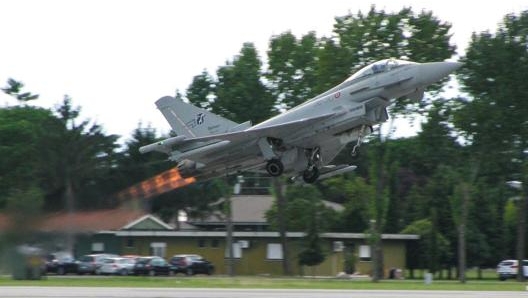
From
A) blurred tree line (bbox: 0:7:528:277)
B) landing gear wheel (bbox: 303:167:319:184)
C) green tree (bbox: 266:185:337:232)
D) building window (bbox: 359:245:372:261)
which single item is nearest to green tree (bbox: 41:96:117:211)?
blurred tree line (bbox: 0:7:528:277)

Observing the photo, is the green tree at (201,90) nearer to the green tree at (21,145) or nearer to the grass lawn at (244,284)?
the green tree at (21,145)

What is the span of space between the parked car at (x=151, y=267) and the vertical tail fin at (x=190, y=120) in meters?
18.6

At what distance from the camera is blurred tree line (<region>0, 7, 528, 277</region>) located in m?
51.6

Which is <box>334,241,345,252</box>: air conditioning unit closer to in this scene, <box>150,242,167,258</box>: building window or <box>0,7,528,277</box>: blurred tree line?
<box>0,7,528,277</box>: blurred tree line

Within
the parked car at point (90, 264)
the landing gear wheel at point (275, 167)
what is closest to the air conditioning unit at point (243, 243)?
the parked car at point (90, 264)

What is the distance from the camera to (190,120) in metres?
34.1

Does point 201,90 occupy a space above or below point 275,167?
above

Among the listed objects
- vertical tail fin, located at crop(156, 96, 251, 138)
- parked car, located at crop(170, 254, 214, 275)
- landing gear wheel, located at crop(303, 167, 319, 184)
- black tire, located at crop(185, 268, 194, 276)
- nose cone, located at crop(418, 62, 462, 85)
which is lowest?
black tire, located at crop(185, 268, 194, 276)

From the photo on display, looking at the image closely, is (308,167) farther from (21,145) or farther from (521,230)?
(21,145)

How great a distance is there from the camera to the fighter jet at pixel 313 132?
30.2 meters

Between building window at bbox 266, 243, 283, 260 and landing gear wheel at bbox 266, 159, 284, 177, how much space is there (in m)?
33.7

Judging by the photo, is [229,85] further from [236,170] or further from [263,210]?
[236,170]

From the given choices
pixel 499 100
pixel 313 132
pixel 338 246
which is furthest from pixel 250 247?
pixel 313 132

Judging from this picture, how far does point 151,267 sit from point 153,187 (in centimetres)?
1565
